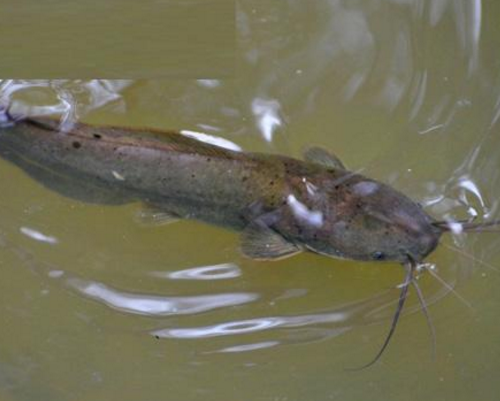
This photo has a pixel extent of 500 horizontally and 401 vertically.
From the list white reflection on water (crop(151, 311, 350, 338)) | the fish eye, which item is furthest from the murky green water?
the fish eye

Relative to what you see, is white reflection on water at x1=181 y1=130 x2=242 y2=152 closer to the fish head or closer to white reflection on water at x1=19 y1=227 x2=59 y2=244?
the fish head

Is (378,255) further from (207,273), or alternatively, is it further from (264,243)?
(207,273)

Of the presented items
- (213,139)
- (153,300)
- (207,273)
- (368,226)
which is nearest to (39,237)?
(153,300)

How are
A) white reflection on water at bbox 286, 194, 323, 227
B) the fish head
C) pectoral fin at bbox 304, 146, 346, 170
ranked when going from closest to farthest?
the fish head < white reflection on water at bbox 286, 194, 323, 227 < pectoral fin at bbox 304, 146, 346, 170

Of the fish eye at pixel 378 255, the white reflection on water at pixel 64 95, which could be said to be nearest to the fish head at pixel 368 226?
the fish eye at pixel 378 255

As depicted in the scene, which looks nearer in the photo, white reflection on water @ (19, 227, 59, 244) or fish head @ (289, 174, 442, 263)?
fish head @ (289, 174, 442, 263)

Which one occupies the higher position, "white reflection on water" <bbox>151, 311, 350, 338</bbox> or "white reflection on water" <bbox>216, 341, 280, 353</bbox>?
"white reflection on water" <bbox>151, 311, 350, 338</bbox>

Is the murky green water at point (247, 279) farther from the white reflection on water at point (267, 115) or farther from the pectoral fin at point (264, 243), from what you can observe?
the pectoral fin at point (264, 243)
